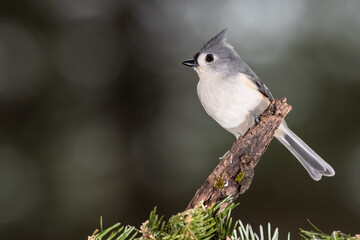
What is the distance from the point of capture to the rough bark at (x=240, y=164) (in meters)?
1.29

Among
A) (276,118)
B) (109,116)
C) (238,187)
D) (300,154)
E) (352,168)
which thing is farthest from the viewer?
(109,116)

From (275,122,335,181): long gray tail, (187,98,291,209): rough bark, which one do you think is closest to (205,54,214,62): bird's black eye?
(275,122,335,181): long gray tail

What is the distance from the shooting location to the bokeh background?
124 inches

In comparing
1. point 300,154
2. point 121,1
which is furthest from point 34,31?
point 300,154

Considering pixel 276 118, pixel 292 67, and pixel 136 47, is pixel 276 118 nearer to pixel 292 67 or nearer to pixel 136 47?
pixel 292 67

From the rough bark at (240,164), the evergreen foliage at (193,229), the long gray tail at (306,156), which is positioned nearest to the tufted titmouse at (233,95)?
the long gray tail at (306,156)

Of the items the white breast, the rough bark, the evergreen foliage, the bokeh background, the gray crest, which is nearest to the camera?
the evergreen foliage

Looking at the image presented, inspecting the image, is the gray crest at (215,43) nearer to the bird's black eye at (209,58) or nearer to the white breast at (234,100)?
the bird's black eye at (209,58)

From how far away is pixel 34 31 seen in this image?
3.25 meters

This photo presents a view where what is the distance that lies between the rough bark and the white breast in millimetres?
362

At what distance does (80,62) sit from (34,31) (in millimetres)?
400

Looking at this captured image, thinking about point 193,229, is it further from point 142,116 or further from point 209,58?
point 142,116

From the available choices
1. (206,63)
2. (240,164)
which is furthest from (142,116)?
(240,164)

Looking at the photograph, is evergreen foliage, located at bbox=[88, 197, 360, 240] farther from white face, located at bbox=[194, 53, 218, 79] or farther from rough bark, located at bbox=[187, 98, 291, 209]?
white face, located at bbox=[194, 53, 218, 79]
